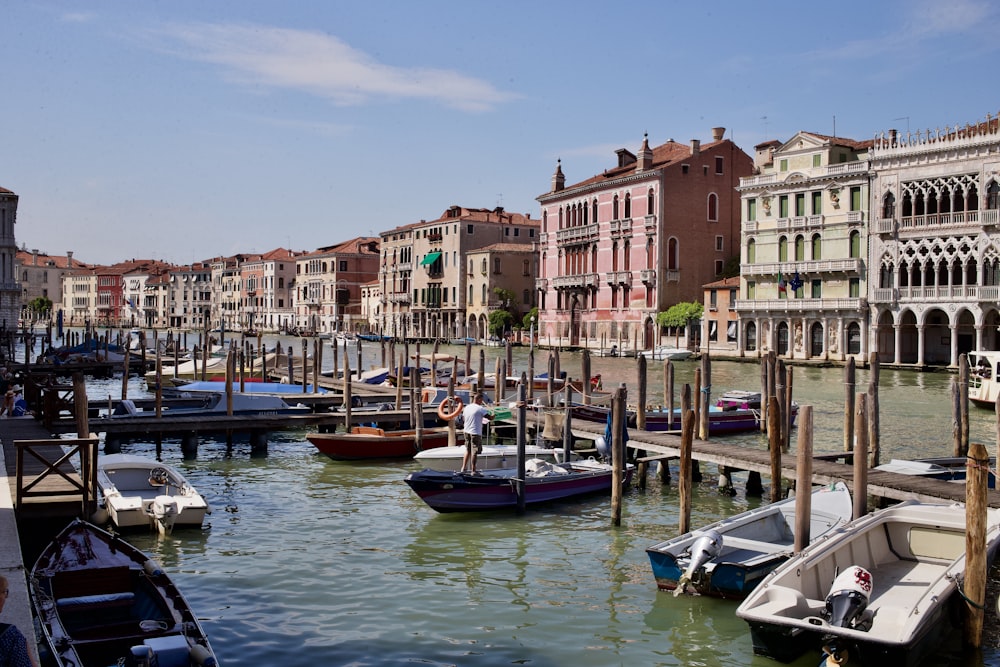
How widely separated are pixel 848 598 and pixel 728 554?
2328 millimetres

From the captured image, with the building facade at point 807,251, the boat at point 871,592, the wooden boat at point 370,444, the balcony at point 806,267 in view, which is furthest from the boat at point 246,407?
the balcony at point 806,267

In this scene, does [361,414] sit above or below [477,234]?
below

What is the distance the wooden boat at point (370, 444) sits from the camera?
17.7 meters

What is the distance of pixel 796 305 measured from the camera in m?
44.8

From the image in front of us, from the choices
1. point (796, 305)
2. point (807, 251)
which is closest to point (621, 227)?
point (807, 251)

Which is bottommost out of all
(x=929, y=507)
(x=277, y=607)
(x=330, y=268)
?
(x=277, y=607)

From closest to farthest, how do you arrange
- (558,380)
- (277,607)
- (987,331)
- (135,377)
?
(277,607)
(558,380)
(987,331)
(135,377)

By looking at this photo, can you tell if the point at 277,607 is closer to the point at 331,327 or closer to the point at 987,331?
the point at 987,331

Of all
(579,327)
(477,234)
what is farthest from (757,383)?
(477,234)

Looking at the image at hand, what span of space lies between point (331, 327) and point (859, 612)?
282 ft

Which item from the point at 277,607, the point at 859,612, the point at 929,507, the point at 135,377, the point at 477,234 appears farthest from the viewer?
the point at 477,234

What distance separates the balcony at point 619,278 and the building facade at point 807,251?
7.02m

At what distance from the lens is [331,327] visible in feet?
300

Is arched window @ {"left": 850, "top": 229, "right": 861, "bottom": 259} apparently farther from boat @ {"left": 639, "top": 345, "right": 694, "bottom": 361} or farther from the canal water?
the canal water
